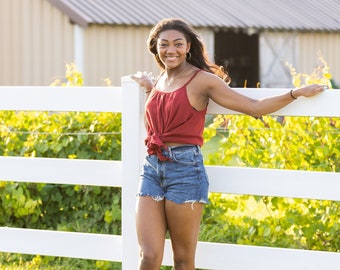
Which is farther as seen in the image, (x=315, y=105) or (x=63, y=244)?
(x=63, y=244)

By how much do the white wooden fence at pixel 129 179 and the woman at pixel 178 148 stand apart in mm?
227

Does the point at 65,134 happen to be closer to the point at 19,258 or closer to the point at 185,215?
the point at 19,258

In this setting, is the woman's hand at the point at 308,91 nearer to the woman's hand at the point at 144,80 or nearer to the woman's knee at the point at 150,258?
the woman's hand at the point at 144,80

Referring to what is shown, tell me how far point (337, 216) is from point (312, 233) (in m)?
0.19

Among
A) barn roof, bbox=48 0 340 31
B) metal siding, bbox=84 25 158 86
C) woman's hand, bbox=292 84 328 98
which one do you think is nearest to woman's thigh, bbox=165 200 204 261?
woman's hand, bbox=292 84 328 98

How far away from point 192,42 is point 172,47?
6.7 inches

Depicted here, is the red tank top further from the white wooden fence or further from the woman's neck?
the white wooden fence

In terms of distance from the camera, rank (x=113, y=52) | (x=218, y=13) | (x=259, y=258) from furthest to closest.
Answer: (x=218, y=13) < (x=113, y=52) < (x=259, y=258)

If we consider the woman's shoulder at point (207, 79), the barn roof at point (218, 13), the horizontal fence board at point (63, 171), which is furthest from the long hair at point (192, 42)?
the barn roof at point (218, 13)

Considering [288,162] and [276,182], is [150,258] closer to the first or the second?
[276,182]

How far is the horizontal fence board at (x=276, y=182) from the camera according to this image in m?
5.27

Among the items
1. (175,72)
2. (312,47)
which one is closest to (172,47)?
(175,72)

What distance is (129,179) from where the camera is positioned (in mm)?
5734

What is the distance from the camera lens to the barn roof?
1997 centimetres
